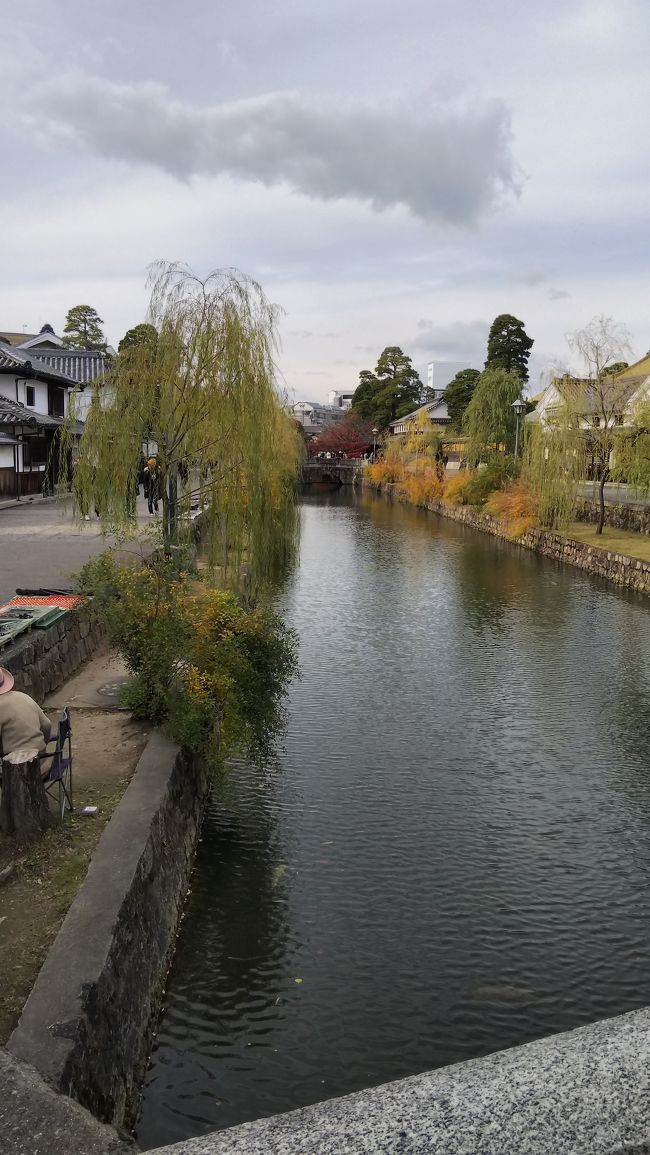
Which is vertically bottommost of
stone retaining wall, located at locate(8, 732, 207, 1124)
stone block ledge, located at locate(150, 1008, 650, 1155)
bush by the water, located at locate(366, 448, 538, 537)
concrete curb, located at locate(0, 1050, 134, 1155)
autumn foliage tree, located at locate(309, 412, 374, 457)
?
stone retaining wall, located at locate(8, 732, 207, 1124)

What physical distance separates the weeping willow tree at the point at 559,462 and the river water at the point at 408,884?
45.7 ft

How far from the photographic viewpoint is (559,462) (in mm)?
28078

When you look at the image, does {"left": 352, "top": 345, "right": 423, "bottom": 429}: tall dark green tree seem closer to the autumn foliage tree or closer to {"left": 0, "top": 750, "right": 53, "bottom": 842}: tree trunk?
the autumn foliage tree

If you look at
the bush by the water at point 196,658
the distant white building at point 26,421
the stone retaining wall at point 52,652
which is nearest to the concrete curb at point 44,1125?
the bush by the water at point 196,658

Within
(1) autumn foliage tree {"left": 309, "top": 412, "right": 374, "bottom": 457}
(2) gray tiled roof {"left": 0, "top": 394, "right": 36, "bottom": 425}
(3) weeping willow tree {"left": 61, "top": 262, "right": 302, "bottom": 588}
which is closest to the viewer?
(3) weeping willow tree {"left": 61, "top": 262, "right": 302, "bottom": 588}

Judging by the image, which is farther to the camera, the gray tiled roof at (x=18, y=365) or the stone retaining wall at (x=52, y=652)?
the gray tiled roof at (x=18, y=365)

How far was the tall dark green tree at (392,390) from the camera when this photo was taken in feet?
257

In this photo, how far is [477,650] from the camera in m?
16.0

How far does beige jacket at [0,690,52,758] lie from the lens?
21.3 feet

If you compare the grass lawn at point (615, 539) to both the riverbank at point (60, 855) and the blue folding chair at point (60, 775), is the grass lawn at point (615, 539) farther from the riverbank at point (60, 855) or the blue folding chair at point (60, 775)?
the blue folding chair at point (60, 775)

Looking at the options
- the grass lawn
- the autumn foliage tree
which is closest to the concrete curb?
the grass lawn

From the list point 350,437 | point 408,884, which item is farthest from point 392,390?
point 408,884

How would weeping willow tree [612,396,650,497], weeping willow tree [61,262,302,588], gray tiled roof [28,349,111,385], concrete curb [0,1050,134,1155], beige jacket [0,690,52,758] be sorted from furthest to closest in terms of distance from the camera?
gray tiled roof [28,349,111,385]
weeping willow tree [612,396,650,497]
weeping willow tree [61,262,302,588]
beige jacket [0,690,52,758]
concrete curb [0,1050,134,1155]

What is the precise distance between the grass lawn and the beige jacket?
771 inches
